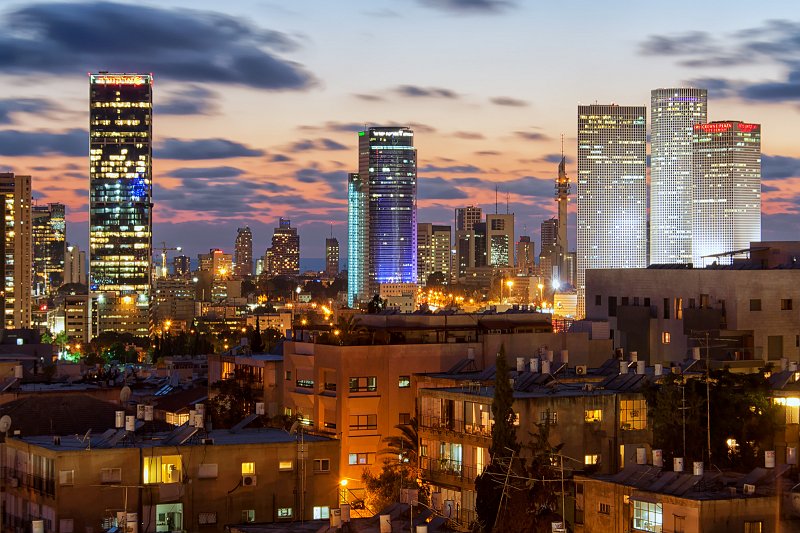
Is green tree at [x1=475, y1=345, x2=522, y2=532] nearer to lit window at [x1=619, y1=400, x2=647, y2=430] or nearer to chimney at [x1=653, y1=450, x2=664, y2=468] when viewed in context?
chimney at [x1=653, y1=450, x2=664, y2=468]

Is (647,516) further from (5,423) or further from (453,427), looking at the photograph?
(5,423)

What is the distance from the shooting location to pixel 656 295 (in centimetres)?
9000

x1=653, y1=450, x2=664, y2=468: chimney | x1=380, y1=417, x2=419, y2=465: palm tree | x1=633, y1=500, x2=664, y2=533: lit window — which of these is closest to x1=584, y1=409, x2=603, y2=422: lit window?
x1=380, y1=417, x2=419, y2=465: palm tree

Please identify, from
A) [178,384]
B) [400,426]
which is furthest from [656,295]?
[400,426]

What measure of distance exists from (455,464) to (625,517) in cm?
1120

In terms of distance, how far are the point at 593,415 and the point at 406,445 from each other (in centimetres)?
796

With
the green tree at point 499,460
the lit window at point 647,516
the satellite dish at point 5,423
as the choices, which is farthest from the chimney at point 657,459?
the satellite dish at point 5,423

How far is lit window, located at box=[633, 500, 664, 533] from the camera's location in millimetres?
38197

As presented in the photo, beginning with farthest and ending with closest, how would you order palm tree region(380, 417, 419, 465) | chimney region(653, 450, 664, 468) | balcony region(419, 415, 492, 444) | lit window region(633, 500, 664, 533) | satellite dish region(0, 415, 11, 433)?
palm tree region(380, 417, 419, 465) → satellite dish region(0, 415, 11, 433) → balcony region(419, 415, 492, 444) → chimney region(653, 450, 664, 468) → lit window region(633, 500, 664, 533)

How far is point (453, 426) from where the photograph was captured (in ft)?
166

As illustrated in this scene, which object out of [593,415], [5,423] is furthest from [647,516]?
[5,423]

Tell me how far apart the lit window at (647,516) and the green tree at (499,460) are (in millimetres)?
3108

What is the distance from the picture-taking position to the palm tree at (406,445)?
2125 inches

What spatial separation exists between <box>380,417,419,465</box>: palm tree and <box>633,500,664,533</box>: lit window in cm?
1524
